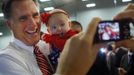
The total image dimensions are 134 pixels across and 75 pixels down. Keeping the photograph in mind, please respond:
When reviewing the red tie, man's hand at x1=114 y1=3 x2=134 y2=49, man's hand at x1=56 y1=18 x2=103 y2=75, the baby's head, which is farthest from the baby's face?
man's hand at x1=56 y1=18 x2=103 y2=75

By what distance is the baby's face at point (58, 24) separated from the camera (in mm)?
1922

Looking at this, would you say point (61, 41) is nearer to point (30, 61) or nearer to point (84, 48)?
point (30, 61)

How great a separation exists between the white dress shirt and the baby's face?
569mm

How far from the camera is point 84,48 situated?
0.73 metres

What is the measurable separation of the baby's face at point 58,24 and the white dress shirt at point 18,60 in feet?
1.87

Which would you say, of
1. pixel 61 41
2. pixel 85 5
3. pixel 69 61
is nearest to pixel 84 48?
pixel 69 61

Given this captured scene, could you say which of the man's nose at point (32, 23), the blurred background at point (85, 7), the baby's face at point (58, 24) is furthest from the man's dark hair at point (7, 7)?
the blurred background at point (85, 7)

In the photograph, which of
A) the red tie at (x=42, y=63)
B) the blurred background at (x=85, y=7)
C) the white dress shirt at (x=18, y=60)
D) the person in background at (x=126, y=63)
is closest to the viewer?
the white dress shirt at (x=18, y=60)

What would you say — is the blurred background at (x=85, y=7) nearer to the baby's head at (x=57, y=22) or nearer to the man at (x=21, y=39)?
the baby's head at (x=57, y=22)

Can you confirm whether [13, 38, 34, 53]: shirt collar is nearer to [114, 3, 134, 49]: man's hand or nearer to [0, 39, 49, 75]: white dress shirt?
[0, 39, 49, 75]: white dress shirt

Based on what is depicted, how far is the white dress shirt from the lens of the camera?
115cm

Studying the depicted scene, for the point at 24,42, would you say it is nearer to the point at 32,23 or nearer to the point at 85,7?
the point at 32,23

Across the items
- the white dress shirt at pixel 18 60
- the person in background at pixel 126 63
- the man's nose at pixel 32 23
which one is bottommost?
the person in background at pixel 126 63

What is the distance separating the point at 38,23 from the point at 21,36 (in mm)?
95
